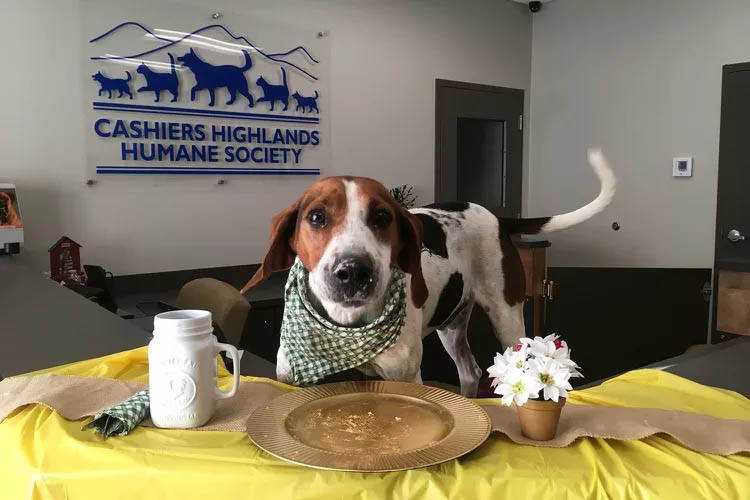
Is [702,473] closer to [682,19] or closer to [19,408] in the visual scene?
[19,408]

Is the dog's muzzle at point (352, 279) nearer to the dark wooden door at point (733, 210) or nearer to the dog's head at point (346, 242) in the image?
the dog's head at point (346, 242)

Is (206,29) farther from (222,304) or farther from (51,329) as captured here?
(51,329)

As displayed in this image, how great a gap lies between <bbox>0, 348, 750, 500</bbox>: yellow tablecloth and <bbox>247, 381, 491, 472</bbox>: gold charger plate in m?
0.02

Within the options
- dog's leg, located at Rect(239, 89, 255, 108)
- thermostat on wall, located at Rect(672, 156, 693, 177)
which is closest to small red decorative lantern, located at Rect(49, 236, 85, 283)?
dog's leg, located at Rect(239, 89, 255, 108)

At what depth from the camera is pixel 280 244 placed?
1.38 meters

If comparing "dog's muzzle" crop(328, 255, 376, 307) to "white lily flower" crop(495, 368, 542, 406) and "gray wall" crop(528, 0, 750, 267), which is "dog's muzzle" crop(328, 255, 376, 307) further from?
"gray wall" crop(528, 0, 750, 267)

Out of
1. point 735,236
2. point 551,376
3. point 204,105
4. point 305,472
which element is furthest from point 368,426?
point 735,236

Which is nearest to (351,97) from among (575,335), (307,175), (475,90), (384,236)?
(307,175)

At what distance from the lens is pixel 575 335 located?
4.39 m

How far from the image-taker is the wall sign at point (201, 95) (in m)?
3.36

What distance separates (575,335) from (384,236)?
3.45m

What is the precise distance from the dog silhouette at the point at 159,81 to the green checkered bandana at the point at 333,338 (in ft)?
8.36

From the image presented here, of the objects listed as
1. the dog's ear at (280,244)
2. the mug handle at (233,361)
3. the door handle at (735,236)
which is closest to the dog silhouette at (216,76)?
the dog's ear at (280,244)

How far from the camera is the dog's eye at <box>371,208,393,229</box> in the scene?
1.27m
